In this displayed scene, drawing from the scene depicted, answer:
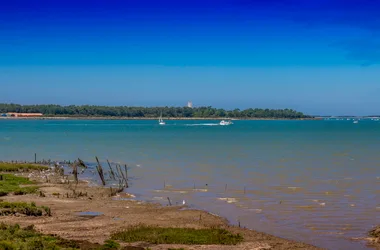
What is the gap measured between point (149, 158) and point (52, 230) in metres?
41.1

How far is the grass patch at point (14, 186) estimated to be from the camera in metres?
30.6

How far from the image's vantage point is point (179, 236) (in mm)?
19891

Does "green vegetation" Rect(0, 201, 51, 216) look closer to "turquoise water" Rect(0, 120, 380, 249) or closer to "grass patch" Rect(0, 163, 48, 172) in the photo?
"turquoise water" Rect(0, 120, 380, 249)

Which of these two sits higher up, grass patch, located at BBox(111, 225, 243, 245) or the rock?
grass patch, located at BBox(111, 225, 243, 245)

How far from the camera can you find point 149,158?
61656 millimetres

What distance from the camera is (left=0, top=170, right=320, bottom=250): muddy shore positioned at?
19875 millimetres

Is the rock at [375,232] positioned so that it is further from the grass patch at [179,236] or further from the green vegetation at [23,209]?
the green vegetation at [23,209]

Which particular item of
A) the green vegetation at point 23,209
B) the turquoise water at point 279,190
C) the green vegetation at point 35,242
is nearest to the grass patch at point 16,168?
the turquoise water at point 279,190

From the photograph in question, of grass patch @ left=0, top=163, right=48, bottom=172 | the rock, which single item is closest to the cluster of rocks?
the rock

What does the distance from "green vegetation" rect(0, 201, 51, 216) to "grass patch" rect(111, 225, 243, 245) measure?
535cm

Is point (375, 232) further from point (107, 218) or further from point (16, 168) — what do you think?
point (16, 168)

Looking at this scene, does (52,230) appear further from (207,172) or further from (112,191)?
(207,172)

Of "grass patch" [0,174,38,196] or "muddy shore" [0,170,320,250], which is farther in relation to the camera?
"grass patch" [0,174,38,196]

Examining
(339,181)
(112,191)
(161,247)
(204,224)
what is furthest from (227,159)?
(161,247)
